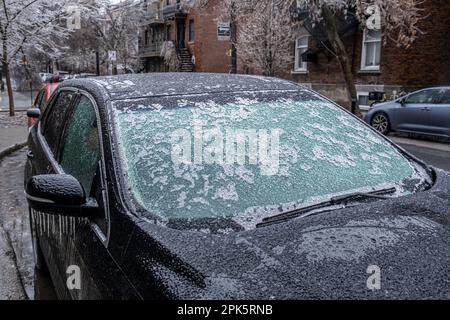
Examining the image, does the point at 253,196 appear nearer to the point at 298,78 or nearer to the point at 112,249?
the point at 112,249

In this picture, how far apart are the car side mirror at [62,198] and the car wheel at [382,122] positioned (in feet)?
42.9

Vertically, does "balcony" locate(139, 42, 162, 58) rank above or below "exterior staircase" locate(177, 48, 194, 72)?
above

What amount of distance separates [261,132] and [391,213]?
2.80 feet

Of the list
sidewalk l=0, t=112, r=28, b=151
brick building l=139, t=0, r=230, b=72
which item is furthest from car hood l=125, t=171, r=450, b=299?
brick building l=139, t=0, r=230, b=72

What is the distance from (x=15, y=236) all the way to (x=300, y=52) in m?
21.7

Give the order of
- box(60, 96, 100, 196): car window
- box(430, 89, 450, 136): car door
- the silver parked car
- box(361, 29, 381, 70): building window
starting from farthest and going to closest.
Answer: box(361, 29, 381, 70): building window → the silver parked car → box(430, 89, 450, 136): car door → box(60, 96, 100, 196): car window

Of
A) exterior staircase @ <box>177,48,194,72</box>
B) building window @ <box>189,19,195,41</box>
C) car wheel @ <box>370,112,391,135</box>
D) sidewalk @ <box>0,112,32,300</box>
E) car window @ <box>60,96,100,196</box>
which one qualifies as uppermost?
building window @ <box>189,19,195,41</box>

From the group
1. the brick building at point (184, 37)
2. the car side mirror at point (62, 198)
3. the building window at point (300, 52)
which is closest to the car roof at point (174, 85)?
the car side mirror at point (62, 198)

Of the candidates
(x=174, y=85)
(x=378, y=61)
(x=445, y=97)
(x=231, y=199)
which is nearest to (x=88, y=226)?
(x=231, y=199)


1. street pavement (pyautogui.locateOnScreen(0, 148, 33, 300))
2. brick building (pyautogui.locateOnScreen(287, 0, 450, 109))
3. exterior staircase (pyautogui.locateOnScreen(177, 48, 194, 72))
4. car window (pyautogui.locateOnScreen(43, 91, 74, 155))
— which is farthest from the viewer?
exterior staircase (pyautogui.locateOnScreen(177, 48, 194, 72))

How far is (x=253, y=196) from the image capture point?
2.23 metres

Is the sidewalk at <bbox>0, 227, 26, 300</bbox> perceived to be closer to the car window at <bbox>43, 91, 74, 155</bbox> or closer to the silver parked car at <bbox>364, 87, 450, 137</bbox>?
the car window at <bbox>43, 91, 74, 155</bbox>

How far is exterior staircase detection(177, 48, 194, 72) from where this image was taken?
39.7m

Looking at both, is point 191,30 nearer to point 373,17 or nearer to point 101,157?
point 373,17
